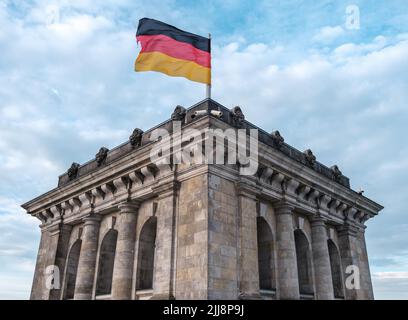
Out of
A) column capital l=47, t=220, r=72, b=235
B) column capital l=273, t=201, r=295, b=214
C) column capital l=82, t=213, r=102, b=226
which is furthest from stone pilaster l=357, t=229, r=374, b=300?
column capital l=47, t=220, r=72, b=235

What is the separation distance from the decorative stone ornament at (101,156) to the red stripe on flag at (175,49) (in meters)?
6.91

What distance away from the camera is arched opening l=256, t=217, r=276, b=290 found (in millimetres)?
18350

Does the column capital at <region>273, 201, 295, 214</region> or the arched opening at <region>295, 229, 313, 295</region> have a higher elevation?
the column capital at <region>273, 201, 295, 214</region>

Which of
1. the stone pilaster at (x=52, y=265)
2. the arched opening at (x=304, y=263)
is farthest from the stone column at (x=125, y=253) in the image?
the arched opening at (x=304, y=263)

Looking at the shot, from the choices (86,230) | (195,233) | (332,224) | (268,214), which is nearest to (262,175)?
(268,214)

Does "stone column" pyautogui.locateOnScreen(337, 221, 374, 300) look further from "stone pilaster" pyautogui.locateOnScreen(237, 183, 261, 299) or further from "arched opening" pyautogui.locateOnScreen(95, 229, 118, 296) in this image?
"arched opening" pyautogui.locateOnScreen(95, 229, 118, 296)

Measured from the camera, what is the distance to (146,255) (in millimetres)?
19266

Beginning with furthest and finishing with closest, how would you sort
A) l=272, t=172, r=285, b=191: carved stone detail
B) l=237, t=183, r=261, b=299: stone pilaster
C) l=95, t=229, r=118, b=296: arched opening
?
l=95, t=229, r=118, b=296: arched opening → l=272, t=172, r=285, b=191: carved stone detail → l=237, t=183, r=261, b=299: stone pilaster

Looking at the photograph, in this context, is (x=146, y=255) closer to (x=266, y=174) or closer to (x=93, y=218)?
(x=93, y=218)

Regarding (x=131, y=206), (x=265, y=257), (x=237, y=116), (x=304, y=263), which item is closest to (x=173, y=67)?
(x=237, y=116)

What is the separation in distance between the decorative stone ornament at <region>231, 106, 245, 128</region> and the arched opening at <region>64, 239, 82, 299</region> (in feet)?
41.7

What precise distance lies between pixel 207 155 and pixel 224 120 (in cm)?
240

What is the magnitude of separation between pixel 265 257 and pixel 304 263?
3.74m

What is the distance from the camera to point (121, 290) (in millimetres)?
A: 18156
